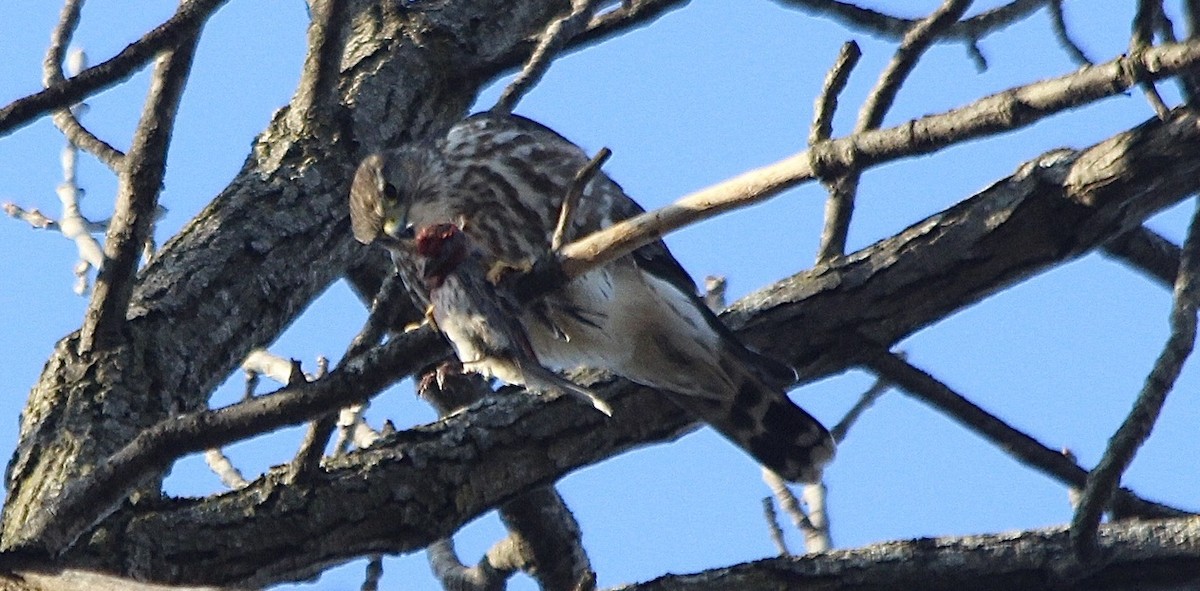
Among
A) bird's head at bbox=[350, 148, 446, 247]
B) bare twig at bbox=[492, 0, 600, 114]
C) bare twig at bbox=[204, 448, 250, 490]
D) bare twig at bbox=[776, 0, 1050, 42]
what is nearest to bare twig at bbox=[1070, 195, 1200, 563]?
bare twig at bbox=[776, 0, 1050, 42]

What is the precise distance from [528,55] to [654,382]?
97cm

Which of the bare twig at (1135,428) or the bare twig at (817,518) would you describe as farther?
the bare twig at (817,518)

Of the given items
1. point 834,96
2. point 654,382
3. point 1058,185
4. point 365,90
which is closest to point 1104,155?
point 1058,185

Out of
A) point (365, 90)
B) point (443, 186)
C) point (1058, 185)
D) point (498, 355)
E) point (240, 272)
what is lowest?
point (498, 355)

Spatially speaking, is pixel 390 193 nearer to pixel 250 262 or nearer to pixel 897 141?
pixel 250 262

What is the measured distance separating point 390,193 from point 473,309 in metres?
0.86

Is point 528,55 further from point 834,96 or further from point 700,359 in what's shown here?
point 834,96

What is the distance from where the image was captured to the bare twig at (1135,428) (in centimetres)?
260

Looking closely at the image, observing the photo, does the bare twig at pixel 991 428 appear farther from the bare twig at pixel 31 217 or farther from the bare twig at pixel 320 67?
the bare twig at pixel 31 217

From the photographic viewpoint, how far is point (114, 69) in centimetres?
272

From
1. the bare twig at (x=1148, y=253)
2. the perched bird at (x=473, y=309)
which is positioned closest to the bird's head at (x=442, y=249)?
the perched bird at (x=473, y=309)

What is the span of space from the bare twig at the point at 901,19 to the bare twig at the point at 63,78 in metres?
1.59

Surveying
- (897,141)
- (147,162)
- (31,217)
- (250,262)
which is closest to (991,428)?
(897,141)

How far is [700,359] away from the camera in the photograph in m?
3.48
